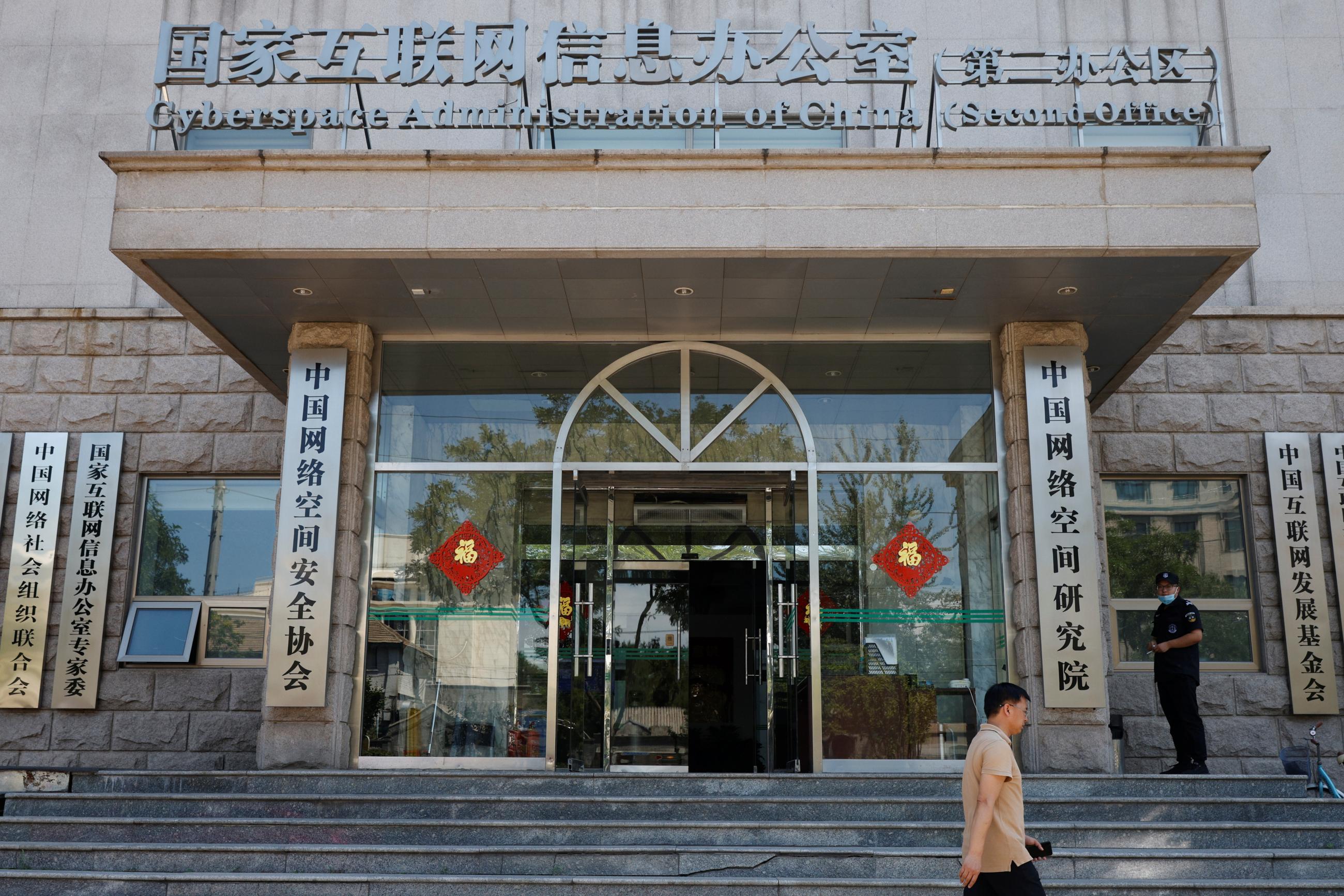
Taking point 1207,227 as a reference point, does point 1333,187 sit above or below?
above

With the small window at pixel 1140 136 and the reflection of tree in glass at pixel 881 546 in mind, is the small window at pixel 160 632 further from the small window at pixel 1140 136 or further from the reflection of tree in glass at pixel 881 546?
the small window at pixel 1140 136

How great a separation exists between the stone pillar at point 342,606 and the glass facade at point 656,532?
0.72 feet

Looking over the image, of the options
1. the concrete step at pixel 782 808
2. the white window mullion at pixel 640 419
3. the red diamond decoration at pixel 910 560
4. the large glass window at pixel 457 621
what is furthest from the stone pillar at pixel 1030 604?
the large glass window at pixel 457 621

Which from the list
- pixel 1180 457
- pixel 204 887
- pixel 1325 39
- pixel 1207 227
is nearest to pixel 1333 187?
pixel 1325 39

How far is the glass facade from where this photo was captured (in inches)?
379

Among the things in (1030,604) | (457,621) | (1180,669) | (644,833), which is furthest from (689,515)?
(1180,669)

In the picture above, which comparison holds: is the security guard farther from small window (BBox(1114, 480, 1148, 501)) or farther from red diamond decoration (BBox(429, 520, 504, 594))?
red diamond decoration (BBox(429, 520, 504, 594))

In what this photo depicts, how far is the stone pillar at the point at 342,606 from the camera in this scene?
909cm

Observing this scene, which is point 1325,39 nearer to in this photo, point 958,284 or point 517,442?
point 958,284

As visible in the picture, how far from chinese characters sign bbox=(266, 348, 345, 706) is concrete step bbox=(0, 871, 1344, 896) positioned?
8.82ft

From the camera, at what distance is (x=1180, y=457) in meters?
11.7

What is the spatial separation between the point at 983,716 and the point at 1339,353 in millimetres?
5659

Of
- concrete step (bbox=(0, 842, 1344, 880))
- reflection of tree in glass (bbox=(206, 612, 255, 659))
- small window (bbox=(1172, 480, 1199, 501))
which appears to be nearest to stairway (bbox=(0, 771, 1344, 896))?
concrete step (bbox=(0, 842, 1344, 880))

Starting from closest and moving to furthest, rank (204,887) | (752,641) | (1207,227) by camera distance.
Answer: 1. (204,887)
2. (1207,227)
3. (752,641)
